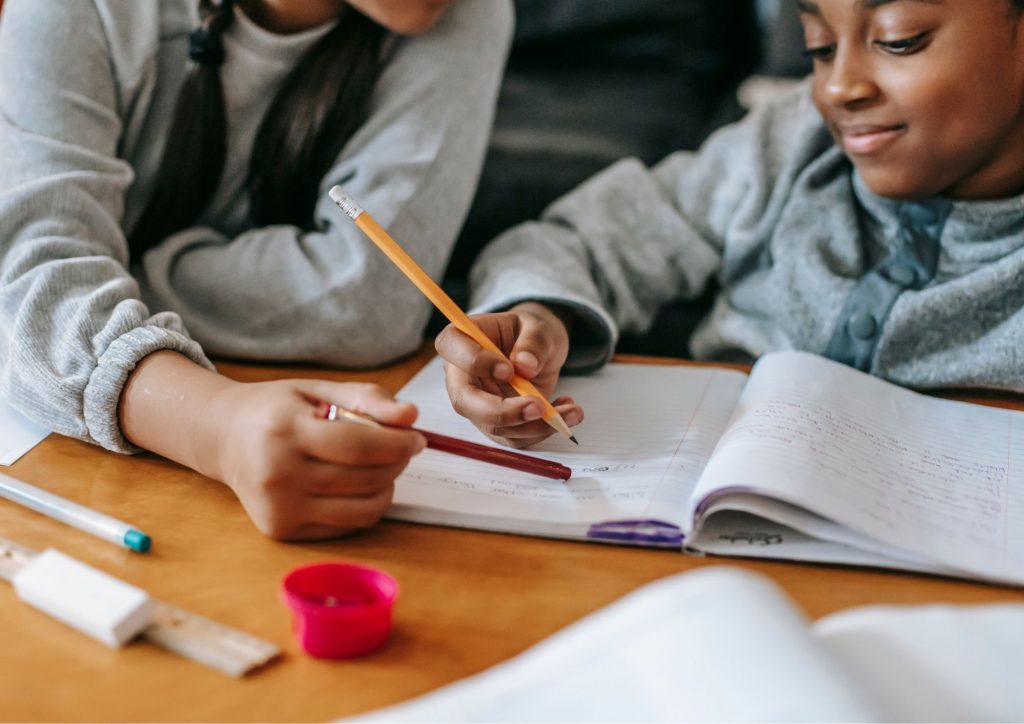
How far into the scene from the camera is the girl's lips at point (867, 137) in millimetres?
848

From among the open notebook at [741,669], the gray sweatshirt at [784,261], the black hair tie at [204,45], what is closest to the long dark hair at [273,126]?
the black hair tie at [204,45]

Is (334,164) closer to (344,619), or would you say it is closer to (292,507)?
(292,507)

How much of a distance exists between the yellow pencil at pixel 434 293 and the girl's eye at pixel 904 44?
0.41 meters

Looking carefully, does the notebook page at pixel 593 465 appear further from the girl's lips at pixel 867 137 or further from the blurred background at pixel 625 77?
the blurred background at pixel 625 77

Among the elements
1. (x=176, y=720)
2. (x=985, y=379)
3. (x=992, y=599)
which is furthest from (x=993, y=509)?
(x=176, y=720)

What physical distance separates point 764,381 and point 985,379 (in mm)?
209

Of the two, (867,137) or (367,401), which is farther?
(867,137)

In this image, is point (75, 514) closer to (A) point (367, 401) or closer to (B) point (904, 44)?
(A) point (367, 401)

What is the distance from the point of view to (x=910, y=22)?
0.79m

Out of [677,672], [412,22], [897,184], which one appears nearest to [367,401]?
[677,672]

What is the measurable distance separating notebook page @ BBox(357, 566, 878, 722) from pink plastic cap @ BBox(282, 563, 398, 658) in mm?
61

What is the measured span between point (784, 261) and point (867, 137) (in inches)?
5.6

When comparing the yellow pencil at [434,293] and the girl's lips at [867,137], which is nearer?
the yellow pencil at [434,293]

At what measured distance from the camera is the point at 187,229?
36.6 inches
